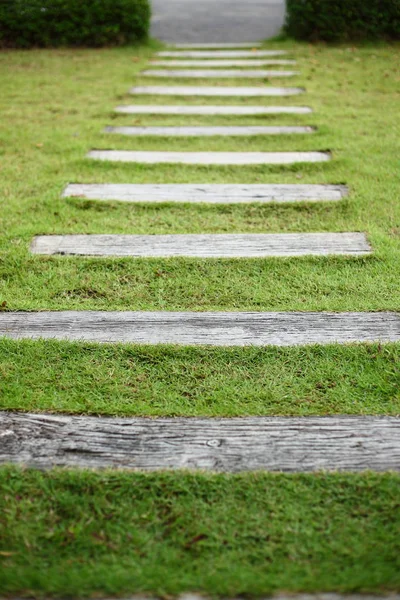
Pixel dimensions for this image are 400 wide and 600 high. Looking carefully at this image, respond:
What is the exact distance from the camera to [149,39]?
8961 millimetres

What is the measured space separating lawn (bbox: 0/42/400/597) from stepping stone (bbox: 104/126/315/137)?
1.68 ft

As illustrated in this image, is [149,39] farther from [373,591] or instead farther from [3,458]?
[373,591]

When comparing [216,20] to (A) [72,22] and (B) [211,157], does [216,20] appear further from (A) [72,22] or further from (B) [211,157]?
(B) [211,157]

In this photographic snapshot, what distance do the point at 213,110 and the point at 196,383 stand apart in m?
4.16

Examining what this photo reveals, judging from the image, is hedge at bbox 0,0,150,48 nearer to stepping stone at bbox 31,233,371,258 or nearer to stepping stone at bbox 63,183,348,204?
stepping stone at bbox 63,183,348,204

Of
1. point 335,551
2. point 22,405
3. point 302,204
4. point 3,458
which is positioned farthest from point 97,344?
point 302,204

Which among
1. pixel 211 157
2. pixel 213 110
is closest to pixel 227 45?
pixel 213 110

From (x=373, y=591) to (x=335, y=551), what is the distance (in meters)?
0.15

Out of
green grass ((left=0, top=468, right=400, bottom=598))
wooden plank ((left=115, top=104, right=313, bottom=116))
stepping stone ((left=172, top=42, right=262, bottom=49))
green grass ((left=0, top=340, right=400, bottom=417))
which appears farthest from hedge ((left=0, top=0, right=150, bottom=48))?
green grass ((left=0, top=468, right=400, bottom=598))

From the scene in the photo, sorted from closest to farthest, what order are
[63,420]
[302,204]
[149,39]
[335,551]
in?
[335,551], [63,420], [302,204], [149,39]

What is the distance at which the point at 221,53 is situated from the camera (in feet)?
27.3

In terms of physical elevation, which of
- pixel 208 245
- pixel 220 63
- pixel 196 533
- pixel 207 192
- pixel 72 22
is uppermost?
pixel 72 22

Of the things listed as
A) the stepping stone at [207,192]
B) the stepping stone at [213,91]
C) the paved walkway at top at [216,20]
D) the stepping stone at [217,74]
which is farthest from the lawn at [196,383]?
the paved walkway at top at [216,20]

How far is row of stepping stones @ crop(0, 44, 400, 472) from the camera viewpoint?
1.96m
